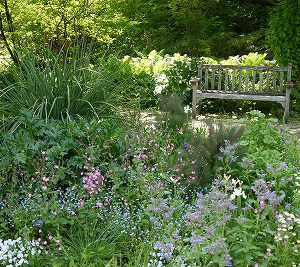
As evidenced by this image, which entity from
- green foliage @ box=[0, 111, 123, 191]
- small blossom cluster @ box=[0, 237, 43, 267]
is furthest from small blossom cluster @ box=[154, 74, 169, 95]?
small blossom cluster @ box=[0, 237, 43, 267]

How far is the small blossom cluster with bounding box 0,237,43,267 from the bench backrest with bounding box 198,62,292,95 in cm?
642

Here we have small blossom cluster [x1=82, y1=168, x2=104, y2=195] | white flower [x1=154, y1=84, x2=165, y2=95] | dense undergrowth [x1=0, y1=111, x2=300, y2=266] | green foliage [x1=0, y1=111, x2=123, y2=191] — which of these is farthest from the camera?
white flower [x1=154, y1=84, x2=165, y2=95]

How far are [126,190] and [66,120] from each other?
4.00ft

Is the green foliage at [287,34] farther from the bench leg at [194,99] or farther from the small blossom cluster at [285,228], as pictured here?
the small blossom cluster at [285,228]

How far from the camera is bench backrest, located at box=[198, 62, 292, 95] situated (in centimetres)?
902

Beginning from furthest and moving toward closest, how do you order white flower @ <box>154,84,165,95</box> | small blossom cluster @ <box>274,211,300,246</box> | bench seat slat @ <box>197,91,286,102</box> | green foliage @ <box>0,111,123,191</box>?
white flower @ <box>154,84,165,95</box> → bench seat slat @ <box>197,91,286,102</box> → green foliage @ <box>0,111,123,191</box> → small blossom cluster @ <box>274,211,300,246</box>

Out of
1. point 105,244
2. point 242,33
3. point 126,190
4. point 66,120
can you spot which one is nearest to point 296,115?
point 66,120

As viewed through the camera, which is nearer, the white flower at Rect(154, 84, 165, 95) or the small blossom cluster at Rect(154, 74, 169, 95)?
the white flower at Rect(154, 84, 165, 95)

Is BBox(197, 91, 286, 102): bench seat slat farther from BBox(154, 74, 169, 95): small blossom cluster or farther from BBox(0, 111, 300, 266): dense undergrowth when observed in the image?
BBox(0, 111, 300, 266): dense undergrowth

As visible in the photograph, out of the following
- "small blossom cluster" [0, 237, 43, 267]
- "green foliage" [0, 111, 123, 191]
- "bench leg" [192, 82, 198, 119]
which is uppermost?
"green foliage" [0, 111, 123, 191]

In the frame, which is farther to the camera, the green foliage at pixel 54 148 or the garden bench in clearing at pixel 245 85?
the garden bench in clearing at pixel 245 85

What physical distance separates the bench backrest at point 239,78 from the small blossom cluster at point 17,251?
21.1 feet

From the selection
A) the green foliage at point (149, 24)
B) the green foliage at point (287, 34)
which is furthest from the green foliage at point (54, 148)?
the green foliage at point (149, 24)

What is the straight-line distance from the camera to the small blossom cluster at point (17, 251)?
2.92m
